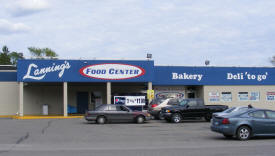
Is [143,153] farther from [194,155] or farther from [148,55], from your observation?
[148,55]

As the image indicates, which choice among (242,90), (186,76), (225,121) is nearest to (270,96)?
(242,90)

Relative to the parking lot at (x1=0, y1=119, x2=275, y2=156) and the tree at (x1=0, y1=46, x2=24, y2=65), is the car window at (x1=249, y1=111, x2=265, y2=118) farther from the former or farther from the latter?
the tree at (x1=0, y1=46, x2=24, y2=65)

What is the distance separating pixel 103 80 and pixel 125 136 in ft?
50.9

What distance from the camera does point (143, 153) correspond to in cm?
1229

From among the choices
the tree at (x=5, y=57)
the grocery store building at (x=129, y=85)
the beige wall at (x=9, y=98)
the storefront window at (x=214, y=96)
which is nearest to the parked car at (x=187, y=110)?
the grocery store building at (x=129, y=85)

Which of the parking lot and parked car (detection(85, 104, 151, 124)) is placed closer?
the parking lot

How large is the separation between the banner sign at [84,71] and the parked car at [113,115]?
736 centimetres

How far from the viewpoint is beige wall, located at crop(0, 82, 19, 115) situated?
115 ft

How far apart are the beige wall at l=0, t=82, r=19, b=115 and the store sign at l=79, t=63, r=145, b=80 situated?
7175 millimetres

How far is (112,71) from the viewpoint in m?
33.1

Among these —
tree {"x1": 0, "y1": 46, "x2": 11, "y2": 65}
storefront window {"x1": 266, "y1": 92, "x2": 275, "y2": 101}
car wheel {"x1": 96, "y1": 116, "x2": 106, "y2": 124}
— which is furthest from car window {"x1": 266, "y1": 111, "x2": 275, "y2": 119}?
tree {"x1": 0, "y1": 46, "x2": 11, "y2": 65}

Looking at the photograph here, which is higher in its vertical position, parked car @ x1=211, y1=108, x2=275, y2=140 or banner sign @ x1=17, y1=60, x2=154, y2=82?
banner sign @ x1=17, y1=60, x2=154, y2=82

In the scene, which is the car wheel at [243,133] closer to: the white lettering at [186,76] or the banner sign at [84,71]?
the banner sign at [84,71]

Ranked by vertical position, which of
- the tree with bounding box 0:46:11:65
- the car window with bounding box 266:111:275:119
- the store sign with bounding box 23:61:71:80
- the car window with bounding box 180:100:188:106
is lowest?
the car window with bounding box 266:111:275:119
